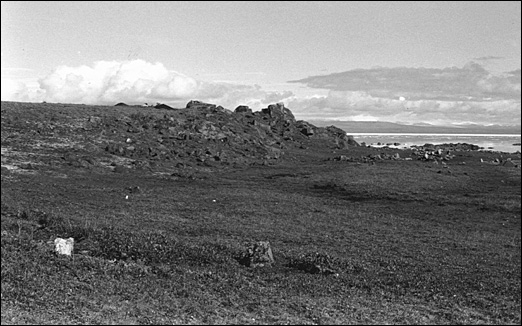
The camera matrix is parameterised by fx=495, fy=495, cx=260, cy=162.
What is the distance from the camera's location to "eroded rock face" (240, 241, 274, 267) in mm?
23047

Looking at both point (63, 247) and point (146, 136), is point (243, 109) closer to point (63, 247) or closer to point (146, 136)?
point (146, 136)

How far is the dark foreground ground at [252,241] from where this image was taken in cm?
1691

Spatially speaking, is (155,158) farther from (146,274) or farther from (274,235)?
(146,274)

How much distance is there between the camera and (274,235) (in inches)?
1220

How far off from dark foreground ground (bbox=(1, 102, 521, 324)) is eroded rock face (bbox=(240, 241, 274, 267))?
1.28 feet

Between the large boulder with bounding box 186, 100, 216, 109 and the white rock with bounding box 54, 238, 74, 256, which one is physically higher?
the large boulder with bounding box 186, 100, 216, 109

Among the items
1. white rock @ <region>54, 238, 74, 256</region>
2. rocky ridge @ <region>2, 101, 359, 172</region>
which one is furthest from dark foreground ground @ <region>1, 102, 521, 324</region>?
rocky ridge @ <region>2, 101, 359, 172</region>

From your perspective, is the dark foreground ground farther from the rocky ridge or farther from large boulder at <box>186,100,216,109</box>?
large boulder at <box>186,100,216,109</box>

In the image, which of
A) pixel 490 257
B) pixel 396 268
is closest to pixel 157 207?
pixel 396 268

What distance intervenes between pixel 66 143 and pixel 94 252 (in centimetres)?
5617

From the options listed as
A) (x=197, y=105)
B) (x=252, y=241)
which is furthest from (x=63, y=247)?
(x=197, y=105)

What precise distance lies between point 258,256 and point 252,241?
5.36 m

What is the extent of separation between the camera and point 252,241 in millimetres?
28688

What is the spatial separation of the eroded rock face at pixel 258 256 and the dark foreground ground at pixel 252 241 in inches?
15.4
